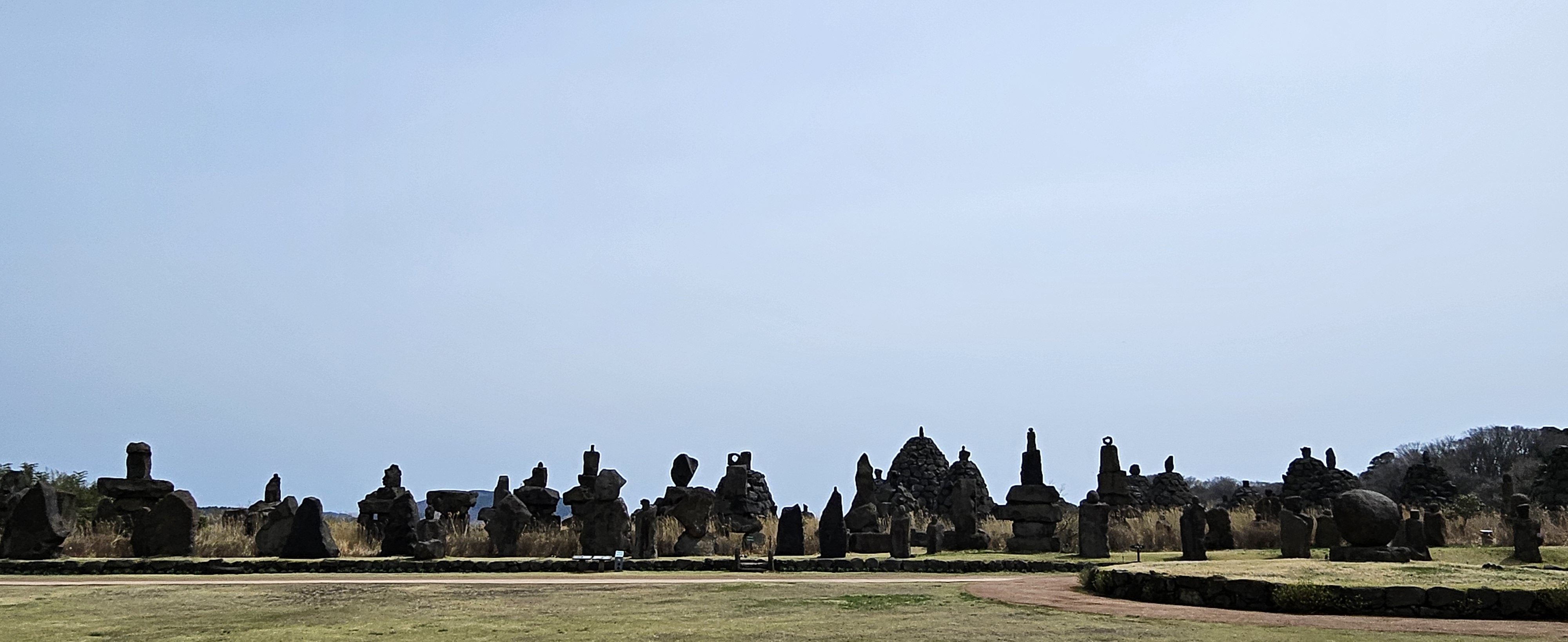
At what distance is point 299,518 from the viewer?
24688 millimetres

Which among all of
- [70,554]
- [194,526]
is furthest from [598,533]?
[70,554]

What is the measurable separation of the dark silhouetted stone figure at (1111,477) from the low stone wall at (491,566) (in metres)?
16.2

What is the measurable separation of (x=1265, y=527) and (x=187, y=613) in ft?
79.0

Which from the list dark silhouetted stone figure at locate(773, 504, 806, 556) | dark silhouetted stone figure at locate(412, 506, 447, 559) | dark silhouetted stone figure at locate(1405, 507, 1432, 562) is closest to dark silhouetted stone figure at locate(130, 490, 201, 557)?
dark silhouetted stone figure at locate(412, 506, 447, 559)

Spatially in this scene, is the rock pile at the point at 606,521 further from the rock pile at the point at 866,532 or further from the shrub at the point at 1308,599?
the shrub at the point at 1308,599

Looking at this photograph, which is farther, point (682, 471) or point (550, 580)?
point (682, 471)

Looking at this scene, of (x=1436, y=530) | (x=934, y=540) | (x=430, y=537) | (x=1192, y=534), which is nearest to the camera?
(x=1192, y=534)

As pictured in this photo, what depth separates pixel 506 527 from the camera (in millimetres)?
26062

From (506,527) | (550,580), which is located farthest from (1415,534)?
(506,527)

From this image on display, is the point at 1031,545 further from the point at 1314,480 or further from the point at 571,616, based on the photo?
the point at 1314,480

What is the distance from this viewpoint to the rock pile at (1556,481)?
40781 mm

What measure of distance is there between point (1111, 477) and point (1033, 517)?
1037 centimetres

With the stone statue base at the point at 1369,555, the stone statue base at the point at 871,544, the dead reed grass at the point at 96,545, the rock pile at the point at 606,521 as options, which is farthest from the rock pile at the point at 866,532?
the dead reed grass at the point at 96,545

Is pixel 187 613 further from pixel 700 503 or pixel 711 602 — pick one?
pixel 700 503
